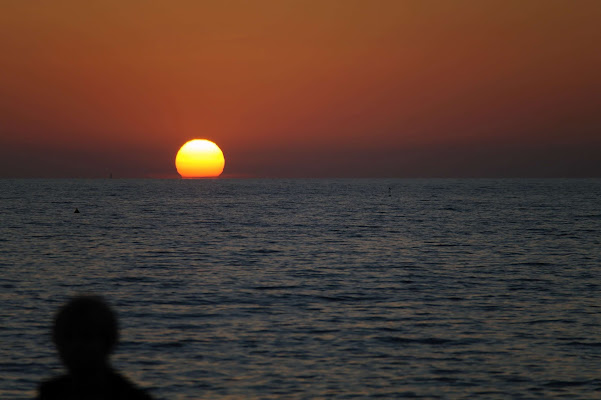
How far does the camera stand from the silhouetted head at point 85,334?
3.55 m

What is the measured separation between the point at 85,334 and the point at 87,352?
4.9 inches

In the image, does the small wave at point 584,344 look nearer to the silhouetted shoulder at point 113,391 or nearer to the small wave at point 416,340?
the small wave at point 416,340

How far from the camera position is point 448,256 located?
4772cm

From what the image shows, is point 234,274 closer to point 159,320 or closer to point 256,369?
point 159,320

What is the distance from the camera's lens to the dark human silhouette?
3.55 m

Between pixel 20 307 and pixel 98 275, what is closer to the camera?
pixel 20 307

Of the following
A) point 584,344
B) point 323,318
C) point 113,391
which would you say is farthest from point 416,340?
point 113,391

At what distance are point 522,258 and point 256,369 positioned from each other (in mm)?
32404

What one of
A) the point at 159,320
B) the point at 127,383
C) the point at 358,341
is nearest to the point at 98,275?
the point at 159,320

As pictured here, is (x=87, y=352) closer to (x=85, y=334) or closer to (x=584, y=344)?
(x=85, y=334)

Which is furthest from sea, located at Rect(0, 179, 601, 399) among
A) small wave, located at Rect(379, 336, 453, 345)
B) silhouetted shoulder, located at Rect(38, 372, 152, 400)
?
silhouetted shoulder, located at Rect(38, 372, 152, 400)

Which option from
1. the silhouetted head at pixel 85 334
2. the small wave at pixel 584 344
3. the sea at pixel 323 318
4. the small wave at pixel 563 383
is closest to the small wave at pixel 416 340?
the sea at pixel 323 318

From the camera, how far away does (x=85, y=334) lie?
358cm

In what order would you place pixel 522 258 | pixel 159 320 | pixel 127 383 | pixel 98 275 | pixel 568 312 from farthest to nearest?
pixel 522 258 → pixel 98 275 → pixel 568 312 → pixel 159 320 → pixel 127 383
